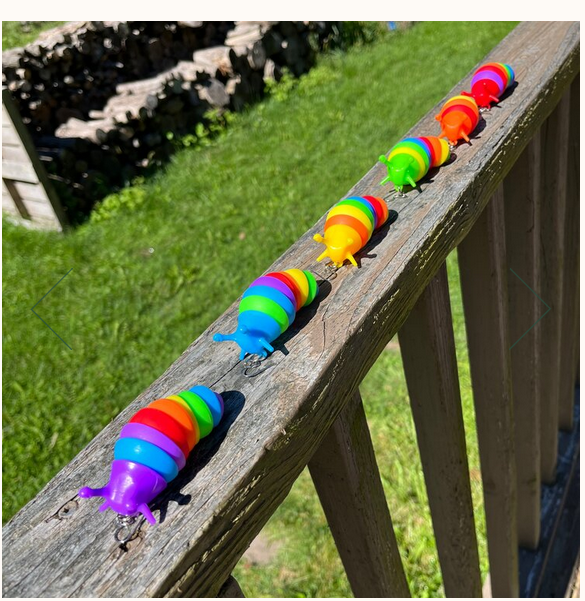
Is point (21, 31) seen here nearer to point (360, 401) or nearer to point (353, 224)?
point (353, 224)

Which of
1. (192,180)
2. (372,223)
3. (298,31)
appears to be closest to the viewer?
(372,223)

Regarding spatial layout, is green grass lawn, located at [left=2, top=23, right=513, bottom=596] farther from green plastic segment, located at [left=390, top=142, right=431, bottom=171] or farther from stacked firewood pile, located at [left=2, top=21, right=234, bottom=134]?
green plastic segment, located at [left=390, top=142, right=431, bottom=171]


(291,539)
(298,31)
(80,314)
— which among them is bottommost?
(291,539)

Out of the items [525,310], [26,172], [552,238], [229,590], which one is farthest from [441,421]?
[26,172]

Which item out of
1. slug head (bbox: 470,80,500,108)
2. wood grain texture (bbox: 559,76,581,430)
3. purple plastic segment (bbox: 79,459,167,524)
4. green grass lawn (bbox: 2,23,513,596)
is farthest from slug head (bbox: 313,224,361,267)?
green grass lawn (bbox: 2,23,513,596)

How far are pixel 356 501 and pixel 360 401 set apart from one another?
16 cm

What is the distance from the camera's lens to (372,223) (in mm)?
946

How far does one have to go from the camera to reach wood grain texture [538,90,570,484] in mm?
1659

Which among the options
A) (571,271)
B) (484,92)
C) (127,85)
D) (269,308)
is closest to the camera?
(269,308)

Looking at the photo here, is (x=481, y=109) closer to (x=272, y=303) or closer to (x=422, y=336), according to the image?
(x=422, y=336)

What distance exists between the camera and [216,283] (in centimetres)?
387

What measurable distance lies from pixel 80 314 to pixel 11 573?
10.9 ft

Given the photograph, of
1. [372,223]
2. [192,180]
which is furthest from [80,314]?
[372,223]

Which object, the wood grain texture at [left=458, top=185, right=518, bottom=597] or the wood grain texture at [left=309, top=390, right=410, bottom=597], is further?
the wood grain texture at [left=458, top=185, right=518, bottom=597]
